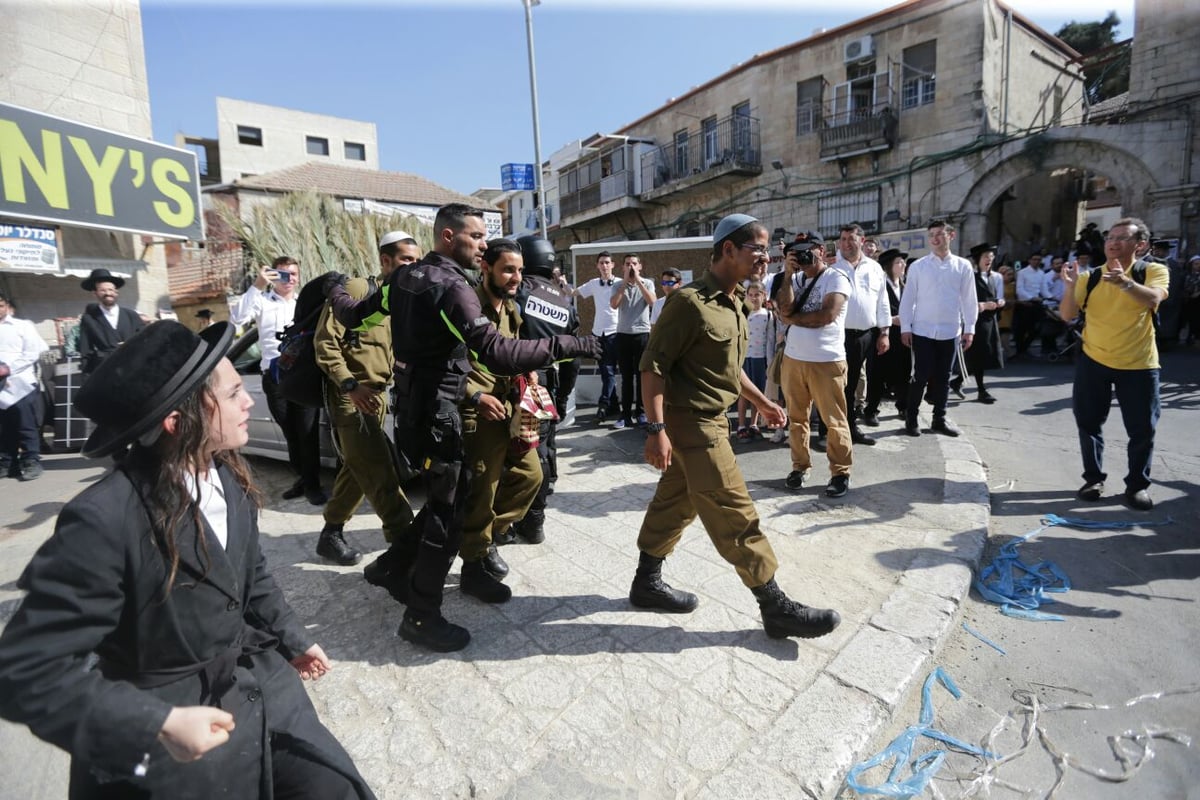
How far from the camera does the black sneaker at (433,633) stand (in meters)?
2.74

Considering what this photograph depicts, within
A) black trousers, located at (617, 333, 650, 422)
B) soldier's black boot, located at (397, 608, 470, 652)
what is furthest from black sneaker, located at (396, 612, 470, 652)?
black trousers, located at (617, 333, 650, 422)

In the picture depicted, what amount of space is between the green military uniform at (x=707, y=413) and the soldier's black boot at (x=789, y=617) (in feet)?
0.27

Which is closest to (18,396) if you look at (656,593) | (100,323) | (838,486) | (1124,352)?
(100,323)

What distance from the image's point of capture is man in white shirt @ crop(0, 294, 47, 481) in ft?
20.6

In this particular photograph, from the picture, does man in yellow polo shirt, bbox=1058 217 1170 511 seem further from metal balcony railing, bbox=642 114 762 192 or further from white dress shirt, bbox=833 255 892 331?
metal balcony railing, bbox=642 114 762 192

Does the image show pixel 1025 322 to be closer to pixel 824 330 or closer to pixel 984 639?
pixel 824 330

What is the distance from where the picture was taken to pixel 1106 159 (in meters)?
14.4

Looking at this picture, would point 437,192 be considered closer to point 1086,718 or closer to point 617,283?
point 617,283

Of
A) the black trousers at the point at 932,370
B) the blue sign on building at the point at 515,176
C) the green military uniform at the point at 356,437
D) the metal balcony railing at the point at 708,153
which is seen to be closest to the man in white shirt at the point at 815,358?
the black trousers at the point at 932,370

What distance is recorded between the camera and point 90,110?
31.4 ft

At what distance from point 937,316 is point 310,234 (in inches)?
421

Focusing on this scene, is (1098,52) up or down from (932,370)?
up

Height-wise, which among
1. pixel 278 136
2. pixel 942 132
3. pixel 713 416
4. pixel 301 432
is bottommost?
pixel 301 432

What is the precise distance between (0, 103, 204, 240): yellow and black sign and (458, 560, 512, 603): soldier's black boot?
9.44 meters
